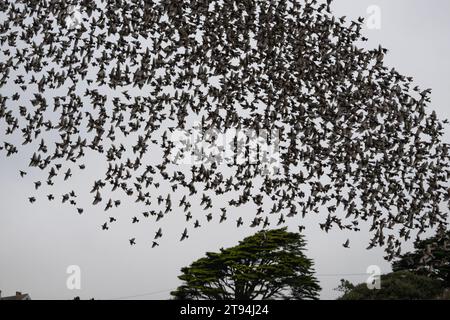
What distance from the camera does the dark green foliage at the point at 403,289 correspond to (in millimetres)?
32781

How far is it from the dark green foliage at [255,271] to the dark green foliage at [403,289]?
6781 millimetres

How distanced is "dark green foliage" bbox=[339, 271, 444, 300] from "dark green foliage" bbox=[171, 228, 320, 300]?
267 inches

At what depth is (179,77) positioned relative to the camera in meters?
17.4

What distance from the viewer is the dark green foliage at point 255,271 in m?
40.5

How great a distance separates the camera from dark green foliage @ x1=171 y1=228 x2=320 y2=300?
40.5m

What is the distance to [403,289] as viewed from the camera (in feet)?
108

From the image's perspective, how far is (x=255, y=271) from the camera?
40562mm

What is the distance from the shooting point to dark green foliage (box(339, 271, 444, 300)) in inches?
1291

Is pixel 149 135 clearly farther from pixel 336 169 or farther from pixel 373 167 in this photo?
pixel 373 167

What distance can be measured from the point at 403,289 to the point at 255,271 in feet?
41.4
